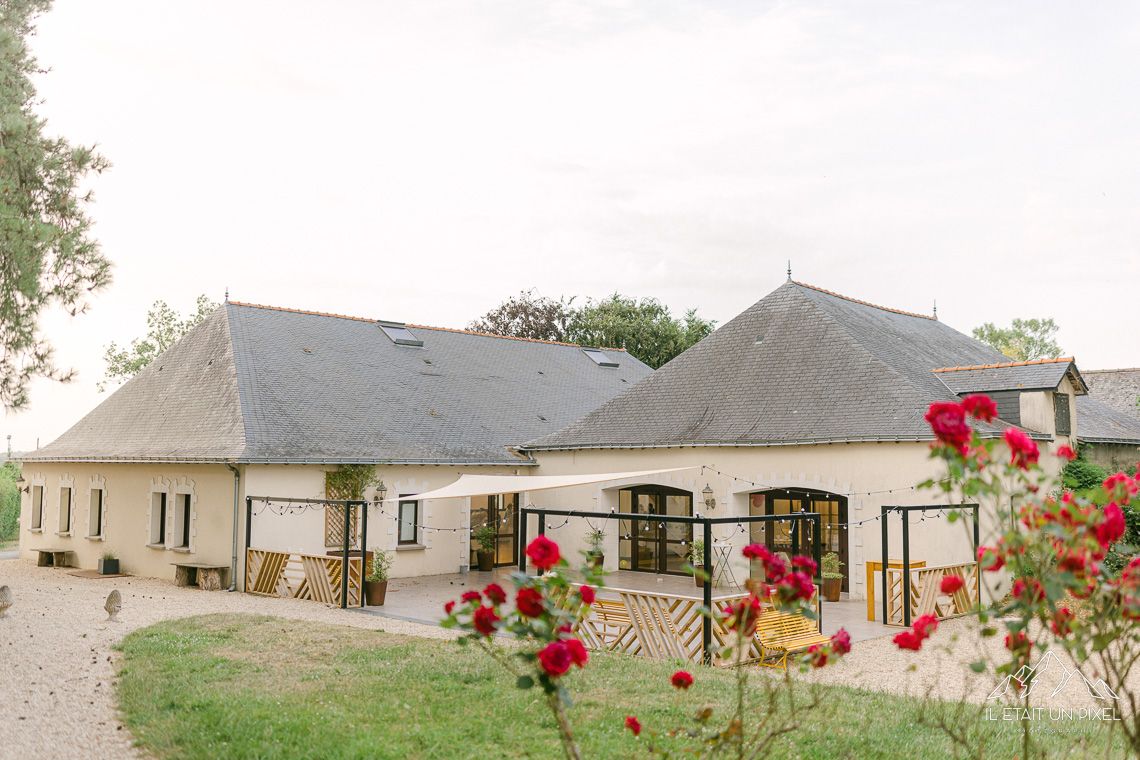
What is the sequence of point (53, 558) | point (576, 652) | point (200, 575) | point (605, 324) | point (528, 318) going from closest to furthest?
point (576, 652) → point (200, 575) → point (53, 558) → point (605, 324) → point (528, 318)

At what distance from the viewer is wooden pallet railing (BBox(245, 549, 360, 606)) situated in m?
13.0

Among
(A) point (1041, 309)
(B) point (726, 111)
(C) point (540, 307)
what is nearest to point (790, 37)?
(B) point (726, 111)

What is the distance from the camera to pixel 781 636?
8969 mm

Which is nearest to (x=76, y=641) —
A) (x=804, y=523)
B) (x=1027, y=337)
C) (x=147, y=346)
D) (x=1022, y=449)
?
(x=1022, y=449)

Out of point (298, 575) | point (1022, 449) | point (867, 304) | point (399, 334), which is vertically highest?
point (867, 304)

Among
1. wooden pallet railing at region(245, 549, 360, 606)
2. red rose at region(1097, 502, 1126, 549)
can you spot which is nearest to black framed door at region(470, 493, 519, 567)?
wooden pallet railing at region(245, 549, 360, 606)

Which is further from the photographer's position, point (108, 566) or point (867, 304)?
point (867, 304)

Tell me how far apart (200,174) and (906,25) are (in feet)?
38.3

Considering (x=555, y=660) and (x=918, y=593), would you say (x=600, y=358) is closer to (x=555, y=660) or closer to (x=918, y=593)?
(x=918, y=593)

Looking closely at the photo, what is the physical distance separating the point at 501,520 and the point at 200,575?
609cm

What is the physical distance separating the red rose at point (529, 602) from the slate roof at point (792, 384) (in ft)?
36.3

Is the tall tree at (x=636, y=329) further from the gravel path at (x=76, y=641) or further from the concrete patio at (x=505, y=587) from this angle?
the gravel path at (x=76, y=641)

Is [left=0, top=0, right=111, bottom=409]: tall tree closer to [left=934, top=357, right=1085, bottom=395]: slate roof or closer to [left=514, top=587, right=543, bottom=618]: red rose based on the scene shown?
[left=514, top=587, right=543, bottom=618]: red rose

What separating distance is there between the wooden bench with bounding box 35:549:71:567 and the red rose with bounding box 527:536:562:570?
62.9ft
